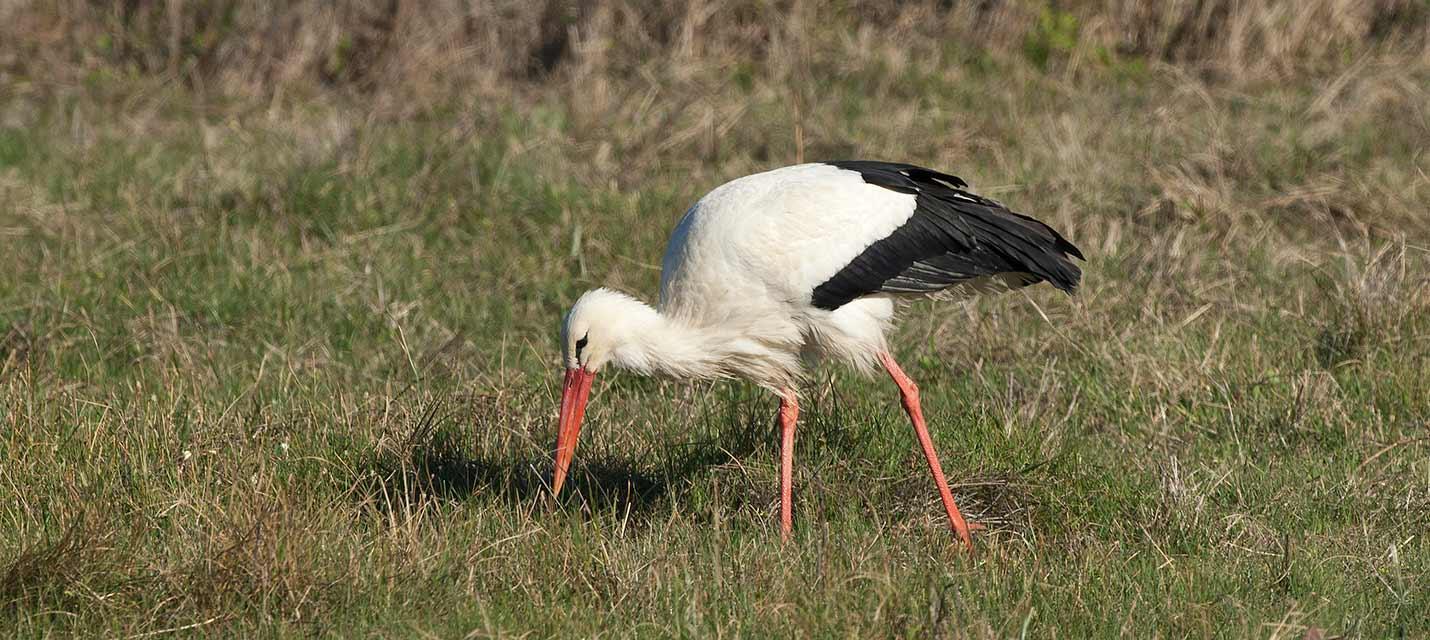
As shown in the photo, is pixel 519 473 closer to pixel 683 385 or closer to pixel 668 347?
pixel 668 347

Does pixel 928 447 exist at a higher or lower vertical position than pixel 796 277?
lower

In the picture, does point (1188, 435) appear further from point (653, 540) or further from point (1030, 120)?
point (1030, 120)

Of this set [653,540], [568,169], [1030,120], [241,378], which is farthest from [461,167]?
[653,540]

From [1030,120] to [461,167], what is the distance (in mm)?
2890

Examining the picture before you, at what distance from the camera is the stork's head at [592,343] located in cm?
446

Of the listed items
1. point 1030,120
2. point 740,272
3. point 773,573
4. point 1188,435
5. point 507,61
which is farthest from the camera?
point 507,61

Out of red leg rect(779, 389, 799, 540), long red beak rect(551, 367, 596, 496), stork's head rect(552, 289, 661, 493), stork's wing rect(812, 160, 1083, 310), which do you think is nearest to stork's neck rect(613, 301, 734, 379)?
stork's head rect(552, 289, 661, 493)

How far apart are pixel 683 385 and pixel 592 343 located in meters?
Result: 1.01

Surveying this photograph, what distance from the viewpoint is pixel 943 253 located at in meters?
4.82

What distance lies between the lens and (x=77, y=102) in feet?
30.1

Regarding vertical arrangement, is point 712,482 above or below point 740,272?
below

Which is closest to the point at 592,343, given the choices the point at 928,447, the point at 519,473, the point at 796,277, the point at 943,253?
the point at 519,473

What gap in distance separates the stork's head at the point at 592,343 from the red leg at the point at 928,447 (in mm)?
743

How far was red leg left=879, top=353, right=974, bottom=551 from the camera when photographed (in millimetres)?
4270
